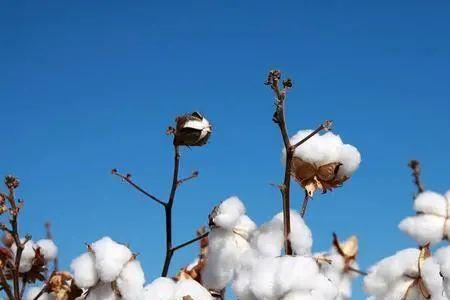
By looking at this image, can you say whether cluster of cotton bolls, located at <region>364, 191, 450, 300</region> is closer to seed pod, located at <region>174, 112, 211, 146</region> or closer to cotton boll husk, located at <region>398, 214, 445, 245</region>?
seed pod, located at <region>174, 112, 211, 146</region>

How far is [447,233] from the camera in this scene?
3.14 metres

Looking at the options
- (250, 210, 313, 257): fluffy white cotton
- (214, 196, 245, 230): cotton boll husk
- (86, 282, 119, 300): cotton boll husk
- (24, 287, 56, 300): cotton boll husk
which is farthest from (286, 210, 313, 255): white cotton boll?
(24, 287, 56, 300): cotton boll husk

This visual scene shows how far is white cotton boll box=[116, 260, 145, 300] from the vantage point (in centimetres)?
179

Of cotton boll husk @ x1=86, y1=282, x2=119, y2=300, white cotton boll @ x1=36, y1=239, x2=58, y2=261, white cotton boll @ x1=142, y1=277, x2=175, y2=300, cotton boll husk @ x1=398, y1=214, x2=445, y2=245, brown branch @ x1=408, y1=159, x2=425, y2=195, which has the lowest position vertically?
white cotton boll @ x1=142, y1=277, x2=175, y2=300

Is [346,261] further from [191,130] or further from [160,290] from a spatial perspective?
[160,290]

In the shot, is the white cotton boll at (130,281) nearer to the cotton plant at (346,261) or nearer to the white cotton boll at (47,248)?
the white cotton boll at (47,248)

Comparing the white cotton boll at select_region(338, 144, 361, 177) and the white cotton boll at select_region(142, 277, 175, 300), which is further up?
the white cotton boll at select_region(338, 144, 361, 177)

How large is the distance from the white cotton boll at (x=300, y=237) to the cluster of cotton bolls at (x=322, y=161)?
158mm

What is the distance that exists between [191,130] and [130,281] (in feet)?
1.57

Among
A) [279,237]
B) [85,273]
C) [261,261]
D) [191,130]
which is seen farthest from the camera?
[191,130]

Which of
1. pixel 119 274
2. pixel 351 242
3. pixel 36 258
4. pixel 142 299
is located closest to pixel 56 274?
pixel 36 258

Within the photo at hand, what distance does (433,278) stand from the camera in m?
1.65

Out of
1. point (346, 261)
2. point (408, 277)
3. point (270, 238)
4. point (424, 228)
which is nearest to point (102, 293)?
point (270, 238)

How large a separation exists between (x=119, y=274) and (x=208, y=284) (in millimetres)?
219
